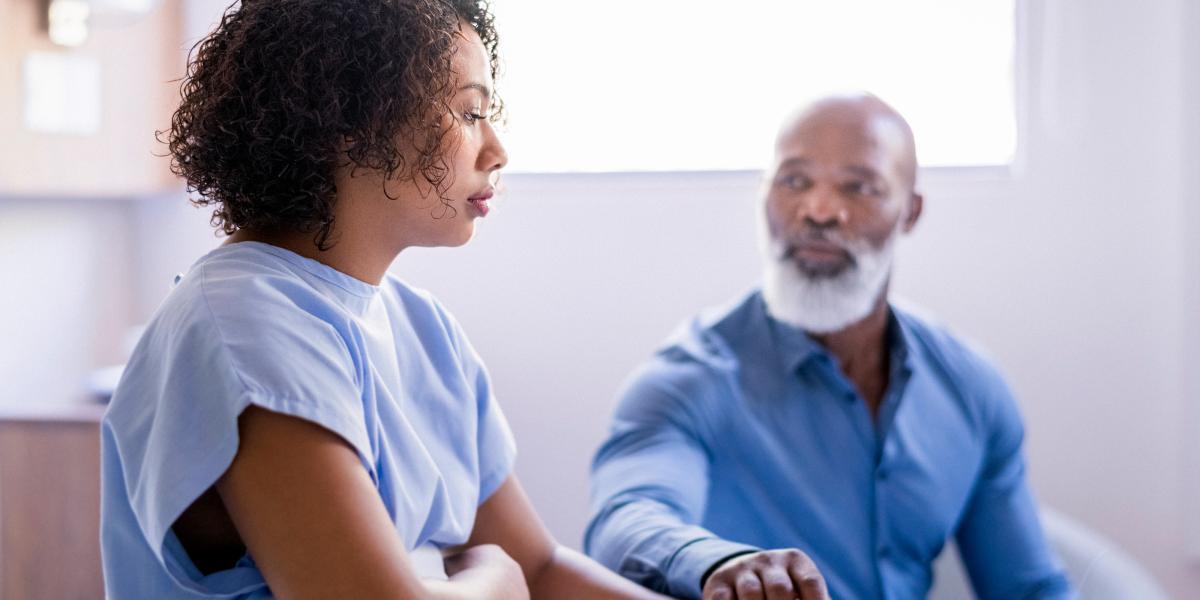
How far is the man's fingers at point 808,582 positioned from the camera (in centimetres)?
111

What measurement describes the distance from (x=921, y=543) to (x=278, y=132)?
119 centimetres

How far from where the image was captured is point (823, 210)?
180 cm

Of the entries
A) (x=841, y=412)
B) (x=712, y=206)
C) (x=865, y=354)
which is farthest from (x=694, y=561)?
(x=712, y=206)

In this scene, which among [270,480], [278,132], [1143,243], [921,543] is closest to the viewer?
[270,480]

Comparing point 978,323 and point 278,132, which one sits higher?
point 278,132

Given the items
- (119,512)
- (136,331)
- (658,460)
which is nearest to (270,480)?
(119,512)

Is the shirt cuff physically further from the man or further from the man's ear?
the man's ear

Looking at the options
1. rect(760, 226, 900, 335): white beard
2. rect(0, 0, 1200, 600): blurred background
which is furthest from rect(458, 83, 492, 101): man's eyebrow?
rect(0, 0, 1200, 600): blurred background

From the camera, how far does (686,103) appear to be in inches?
103

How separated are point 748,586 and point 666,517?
0.32 meters

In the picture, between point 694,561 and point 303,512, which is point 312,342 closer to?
point 303,512

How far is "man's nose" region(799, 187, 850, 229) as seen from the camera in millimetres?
1804

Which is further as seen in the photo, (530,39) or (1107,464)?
(530,39)

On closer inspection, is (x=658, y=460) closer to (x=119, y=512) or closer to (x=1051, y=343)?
(x=119, y=512)
